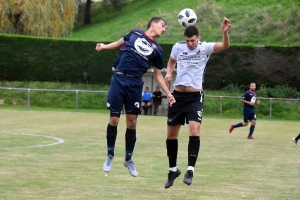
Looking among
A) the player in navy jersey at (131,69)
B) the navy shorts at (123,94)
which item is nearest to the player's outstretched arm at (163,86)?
the player in navy jersey at (131,69)

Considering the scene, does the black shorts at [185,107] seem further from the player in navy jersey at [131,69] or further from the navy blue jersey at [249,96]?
the navy blue jersey at [249,96]

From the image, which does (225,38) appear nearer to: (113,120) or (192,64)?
(192,64)

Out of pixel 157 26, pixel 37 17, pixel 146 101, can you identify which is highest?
pixel 37 17

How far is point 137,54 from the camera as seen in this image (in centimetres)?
1064

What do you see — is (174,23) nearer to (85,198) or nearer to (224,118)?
(224,118)

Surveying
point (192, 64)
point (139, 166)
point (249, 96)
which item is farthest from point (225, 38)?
point (249, 96)

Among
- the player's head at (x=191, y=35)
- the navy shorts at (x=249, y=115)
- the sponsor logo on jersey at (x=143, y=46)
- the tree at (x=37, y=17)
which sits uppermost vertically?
the tree at (x=37, y=17)

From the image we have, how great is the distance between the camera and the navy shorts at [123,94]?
1058 centimetres

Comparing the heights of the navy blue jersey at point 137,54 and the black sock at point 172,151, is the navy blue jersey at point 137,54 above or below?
above

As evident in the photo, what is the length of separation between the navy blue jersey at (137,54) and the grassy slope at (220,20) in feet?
108

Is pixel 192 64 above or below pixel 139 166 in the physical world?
above

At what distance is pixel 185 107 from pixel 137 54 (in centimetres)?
Answer: 115

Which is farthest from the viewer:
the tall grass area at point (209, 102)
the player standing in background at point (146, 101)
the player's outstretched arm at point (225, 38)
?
the player standing in background at point (146, 101)

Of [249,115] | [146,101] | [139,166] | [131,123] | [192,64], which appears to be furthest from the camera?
[146,101]
